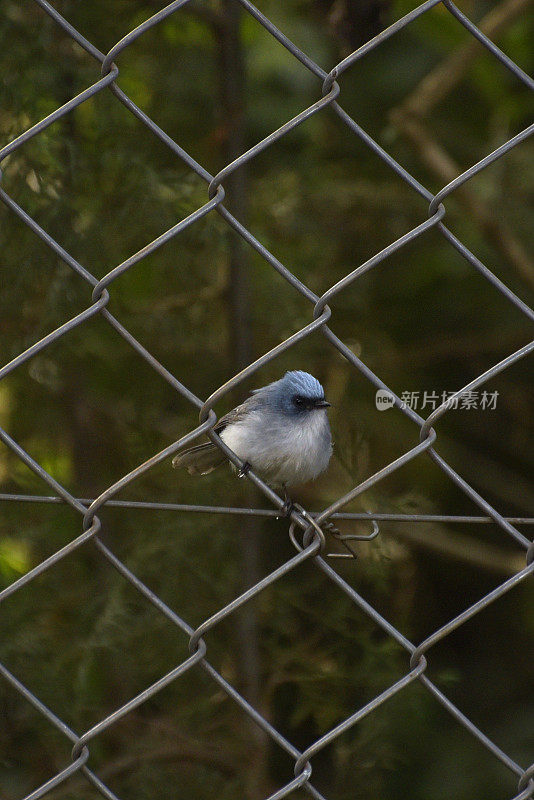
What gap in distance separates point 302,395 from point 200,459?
1.20 ft

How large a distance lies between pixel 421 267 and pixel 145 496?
152cm

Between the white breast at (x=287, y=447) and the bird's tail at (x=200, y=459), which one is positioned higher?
the bird's tail at (x=200, y=459)

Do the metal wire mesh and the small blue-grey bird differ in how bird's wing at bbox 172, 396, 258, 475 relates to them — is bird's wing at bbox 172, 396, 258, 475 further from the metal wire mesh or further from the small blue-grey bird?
the metal wire mesh

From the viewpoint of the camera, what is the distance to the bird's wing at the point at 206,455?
263 centimetres

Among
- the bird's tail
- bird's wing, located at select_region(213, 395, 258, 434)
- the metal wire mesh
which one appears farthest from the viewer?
bird's wing, located at select_region(213, 395, 258, 434)

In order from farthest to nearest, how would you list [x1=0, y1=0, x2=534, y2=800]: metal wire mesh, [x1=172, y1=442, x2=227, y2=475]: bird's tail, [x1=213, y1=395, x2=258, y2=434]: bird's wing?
[x1=213, y1=395, x2=258, y2=434]: bird's wing
[x1=172, y1=442, x2=227, y2=475]: bird's tail
[x1=0, y1=0, x2=534, y2=800]: metal wire mesh

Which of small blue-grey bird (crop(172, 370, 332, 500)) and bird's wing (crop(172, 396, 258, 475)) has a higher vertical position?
bird's wing (crop(172, 396, 258, 475))

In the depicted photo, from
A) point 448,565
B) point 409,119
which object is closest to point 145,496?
point 448,565

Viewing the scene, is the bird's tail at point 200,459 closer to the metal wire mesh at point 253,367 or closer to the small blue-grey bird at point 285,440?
the small blue-grey bird at point 285,440

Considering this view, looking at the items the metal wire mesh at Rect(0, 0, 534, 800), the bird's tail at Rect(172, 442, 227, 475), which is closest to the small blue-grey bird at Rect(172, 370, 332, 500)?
the bird's tail at Rect(172, 442, 227, 475)

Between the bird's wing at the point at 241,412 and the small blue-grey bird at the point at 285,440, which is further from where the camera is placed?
the bird's wing at the point at 241,412

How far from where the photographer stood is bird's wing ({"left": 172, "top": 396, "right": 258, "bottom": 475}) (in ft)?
8.63

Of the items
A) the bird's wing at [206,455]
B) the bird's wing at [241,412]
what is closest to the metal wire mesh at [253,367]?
the bird's wing at [206,455]

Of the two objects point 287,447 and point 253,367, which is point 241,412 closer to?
point 287,447
